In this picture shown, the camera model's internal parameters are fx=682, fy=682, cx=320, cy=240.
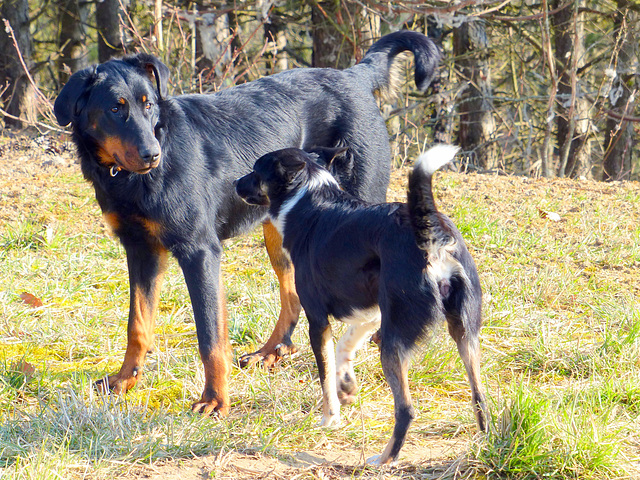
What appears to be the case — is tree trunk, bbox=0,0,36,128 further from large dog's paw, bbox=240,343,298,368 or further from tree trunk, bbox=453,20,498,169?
large dog's paw, bbox=240,343,298,368

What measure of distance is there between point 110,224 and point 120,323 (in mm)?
1066

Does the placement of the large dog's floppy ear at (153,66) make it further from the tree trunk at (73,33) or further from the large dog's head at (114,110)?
the tree trunk at (73,33)

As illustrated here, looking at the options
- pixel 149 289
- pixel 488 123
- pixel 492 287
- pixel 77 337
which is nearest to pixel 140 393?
pixel 149 289

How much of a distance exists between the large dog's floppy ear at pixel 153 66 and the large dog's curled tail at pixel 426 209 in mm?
1709

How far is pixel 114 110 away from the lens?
11.5 ft

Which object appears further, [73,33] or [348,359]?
[73,33]

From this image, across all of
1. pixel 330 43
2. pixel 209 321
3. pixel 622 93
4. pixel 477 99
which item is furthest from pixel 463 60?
pixel 209 321

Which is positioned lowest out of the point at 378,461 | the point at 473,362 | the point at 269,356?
the point at 269,356

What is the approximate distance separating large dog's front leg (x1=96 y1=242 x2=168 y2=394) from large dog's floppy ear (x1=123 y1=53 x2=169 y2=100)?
2.84 ft

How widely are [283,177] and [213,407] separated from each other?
1.22 meters

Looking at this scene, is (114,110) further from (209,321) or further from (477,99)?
(477,99)

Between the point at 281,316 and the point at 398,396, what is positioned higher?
the point at 398,396

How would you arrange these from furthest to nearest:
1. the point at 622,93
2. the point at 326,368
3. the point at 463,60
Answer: the point at 463,60, the point at 622,93, the point at 326,368

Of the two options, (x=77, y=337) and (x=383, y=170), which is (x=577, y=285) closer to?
(x=383, y=170)
